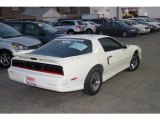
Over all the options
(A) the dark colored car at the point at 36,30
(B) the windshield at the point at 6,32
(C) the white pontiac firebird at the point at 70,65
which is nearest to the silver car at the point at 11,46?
(B) the windshield at the point at 6,32

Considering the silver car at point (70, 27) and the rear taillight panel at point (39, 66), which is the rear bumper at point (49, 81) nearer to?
the rear taillight panel at point (39, 66)

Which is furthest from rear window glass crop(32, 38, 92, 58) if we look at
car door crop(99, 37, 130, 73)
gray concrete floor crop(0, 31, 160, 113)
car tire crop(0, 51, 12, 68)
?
car tire crop(0, 51, 12, 68)

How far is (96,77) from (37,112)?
5.33ft

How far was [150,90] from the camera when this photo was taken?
18.2ft

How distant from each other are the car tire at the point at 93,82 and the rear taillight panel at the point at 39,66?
74cm

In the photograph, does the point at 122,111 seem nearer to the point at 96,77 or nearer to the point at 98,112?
the point at 98,112

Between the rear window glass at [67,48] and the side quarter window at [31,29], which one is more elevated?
the side quarter window at [31,29]

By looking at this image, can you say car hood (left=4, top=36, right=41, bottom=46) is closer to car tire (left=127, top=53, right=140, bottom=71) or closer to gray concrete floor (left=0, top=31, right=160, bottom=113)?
gray concrete floor (left=0, top=31, right=160, bottom=113)

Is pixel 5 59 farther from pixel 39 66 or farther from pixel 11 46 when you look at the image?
pixel 39 66

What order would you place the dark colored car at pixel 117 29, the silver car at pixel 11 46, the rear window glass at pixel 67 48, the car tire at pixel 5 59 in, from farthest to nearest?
the dark colored car at pixel 117 29
the car tire at pixel 5 59
the silver car at pixel 11 46
the rear window glass at pixel 67 48

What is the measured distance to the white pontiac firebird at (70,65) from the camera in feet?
15.3

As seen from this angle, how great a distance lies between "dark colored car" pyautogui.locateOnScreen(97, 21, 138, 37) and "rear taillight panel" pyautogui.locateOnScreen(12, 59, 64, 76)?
49.5ft

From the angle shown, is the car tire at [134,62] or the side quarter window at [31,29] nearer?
the car tire at [134,62]
